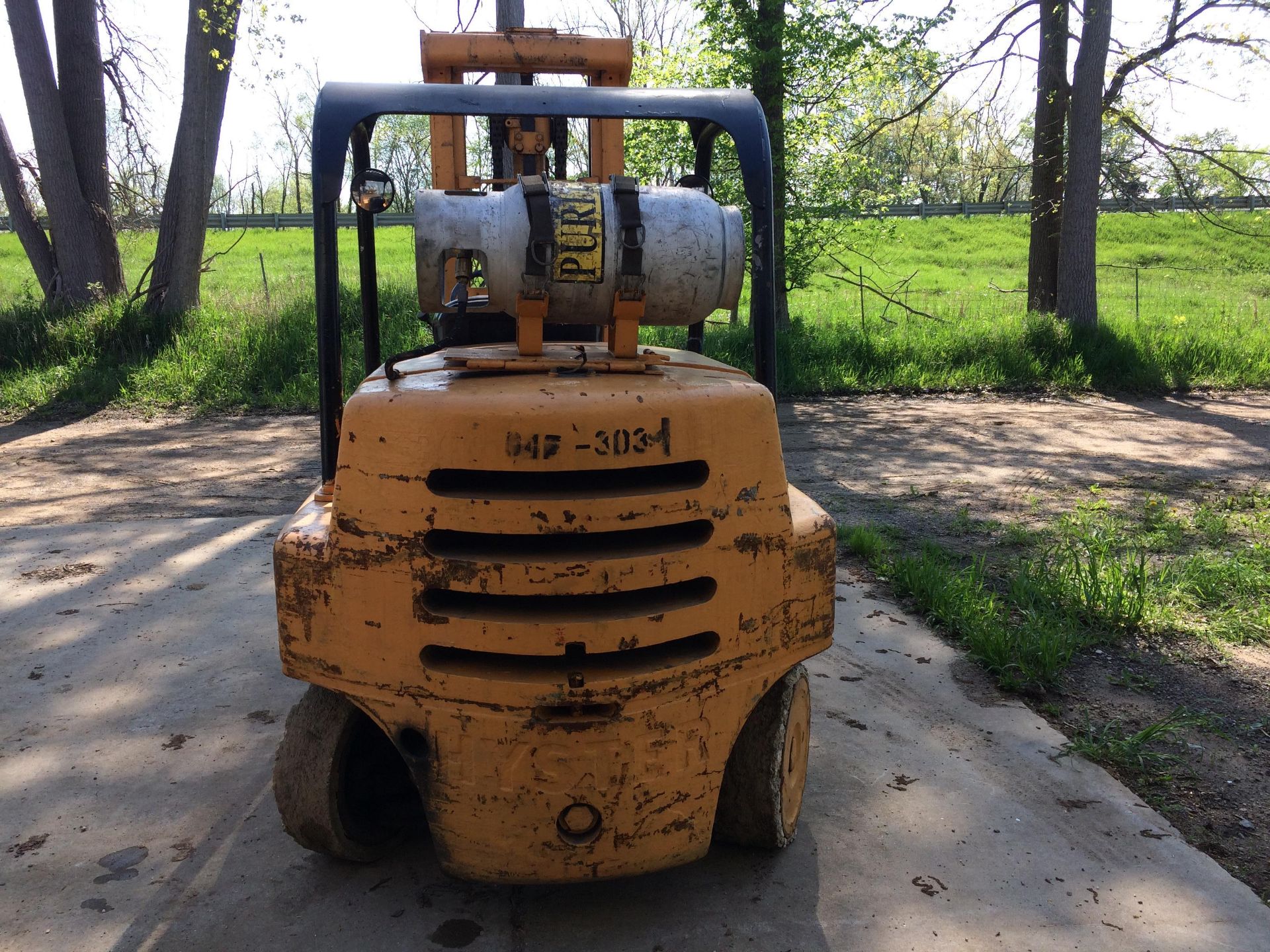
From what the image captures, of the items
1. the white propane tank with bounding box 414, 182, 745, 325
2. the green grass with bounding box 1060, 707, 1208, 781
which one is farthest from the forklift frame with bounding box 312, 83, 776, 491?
the green grass with bounding box 1060, 707, 1208, 781

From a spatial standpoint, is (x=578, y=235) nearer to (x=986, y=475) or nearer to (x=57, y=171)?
(x=986, y=475)

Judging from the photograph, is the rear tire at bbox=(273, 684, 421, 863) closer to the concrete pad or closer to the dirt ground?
the concrete pad

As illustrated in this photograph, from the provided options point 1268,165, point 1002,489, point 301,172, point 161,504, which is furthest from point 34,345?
point 301,172

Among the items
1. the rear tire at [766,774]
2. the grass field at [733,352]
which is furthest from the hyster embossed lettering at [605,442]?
the grass field at [733,352]

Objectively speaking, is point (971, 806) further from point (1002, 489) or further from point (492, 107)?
point (1002, 489)

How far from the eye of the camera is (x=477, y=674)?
7.29ft

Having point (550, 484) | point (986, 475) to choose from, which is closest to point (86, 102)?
point (986, 475)

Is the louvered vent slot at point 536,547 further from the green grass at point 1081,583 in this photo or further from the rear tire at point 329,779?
the green grass at point 1081,583

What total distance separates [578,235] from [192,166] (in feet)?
36.0

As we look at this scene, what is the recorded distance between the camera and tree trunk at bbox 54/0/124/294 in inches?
467

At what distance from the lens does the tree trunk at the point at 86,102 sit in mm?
11867

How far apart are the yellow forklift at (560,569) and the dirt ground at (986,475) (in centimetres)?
163

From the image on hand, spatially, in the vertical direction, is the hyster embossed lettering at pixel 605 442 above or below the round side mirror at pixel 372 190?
below

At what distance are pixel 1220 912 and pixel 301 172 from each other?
55.6 m
